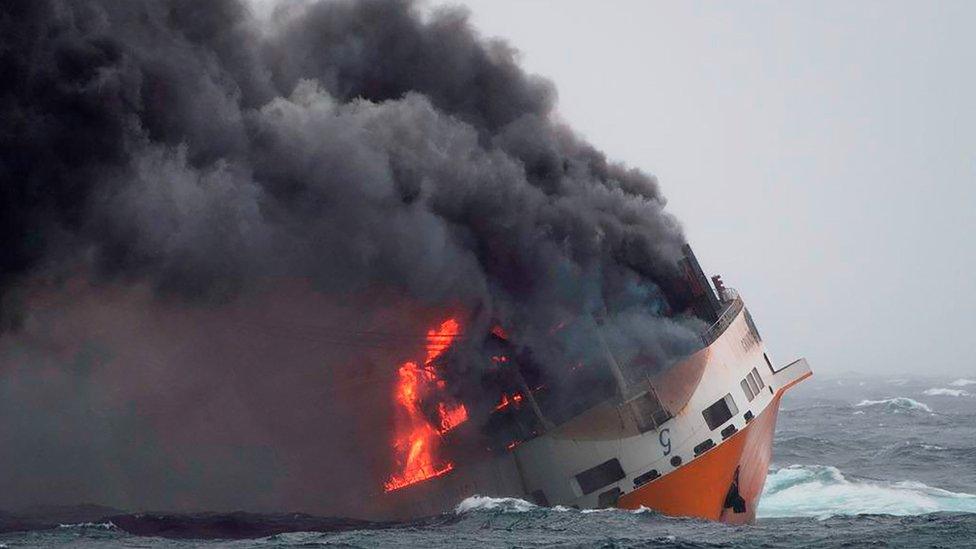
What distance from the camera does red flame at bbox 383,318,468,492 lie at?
39438mm

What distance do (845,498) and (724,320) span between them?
46.4 feet

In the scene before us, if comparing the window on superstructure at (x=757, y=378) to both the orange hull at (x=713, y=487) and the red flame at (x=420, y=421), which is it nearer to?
the orange hull at (x=713, y=487)

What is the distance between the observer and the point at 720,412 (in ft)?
120

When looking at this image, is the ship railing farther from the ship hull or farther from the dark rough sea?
the dark rough sea

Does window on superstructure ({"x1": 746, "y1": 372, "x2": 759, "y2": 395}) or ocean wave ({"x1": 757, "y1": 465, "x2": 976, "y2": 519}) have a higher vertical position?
window on superstructure ({"x1": 746, "y1": 372, "x2": 759, "y2": 395})

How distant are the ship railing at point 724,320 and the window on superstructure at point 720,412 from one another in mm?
2465

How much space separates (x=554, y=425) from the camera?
36438 millimetres

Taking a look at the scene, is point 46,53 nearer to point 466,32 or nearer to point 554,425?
point 466,32

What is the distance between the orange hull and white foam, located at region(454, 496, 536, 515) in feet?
12.9

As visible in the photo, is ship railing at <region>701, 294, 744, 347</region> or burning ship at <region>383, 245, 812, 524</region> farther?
ship railing at <region>701, 294, 744, 347</region>

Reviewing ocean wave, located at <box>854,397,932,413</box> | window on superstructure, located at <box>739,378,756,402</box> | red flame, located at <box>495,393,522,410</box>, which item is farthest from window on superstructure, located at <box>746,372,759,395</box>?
ocean wave, located at <box>854,397,932,413</box>

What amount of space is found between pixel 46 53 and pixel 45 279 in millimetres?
8496

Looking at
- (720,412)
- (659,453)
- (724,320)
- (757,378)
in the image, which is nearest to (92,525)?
(659,453)

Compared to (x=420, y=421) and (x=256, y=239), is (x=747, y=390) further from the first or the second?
(x=256, y=239)
